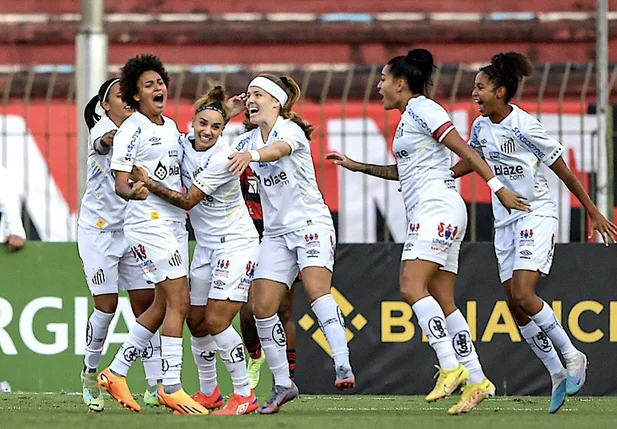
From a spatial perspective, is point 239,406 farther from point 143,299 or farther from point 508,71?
point 508,71

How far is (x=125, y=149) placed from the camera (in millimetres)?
8039

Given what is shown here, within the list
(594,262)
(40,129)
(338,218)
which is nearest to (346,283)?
(594,262)

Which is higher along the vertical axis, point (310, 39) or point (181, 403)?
point (310, 39)

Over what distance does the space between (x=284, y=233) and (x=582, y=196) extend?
189 centimetres

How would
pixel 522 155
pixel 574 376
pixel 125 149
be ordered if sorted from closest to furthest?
pixel 125 149, pixel 574 376, pixel 522 155

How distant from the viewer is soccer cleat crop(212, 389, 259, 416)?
8.12 metres

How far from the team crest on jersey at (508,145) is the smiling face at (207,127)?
1.75 m

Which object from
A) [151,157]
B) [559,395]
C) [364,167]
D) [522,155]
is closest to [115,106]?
[151,157]

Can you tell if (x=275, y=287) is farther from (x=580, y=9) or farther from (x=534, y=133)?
(x=580, y=9)

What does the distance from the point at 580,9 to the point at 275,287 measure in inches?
418

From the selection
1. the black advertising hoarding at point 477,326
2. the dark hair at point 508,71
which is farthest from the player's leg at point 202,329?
Result: the black advertising hoarding at point 477,326

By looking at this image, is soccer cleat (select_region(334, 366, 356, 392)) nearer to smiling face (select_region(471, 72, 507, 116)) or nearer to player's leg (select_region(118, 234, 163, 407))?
player's leg (select_region(118, 234, 163, 407))

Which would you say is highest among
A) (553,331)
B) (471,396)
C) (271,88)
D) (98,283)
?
(271,88)

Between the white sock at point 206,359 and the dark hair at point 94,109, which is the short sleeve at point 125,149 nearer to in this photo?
the dark hair at point 94,109
